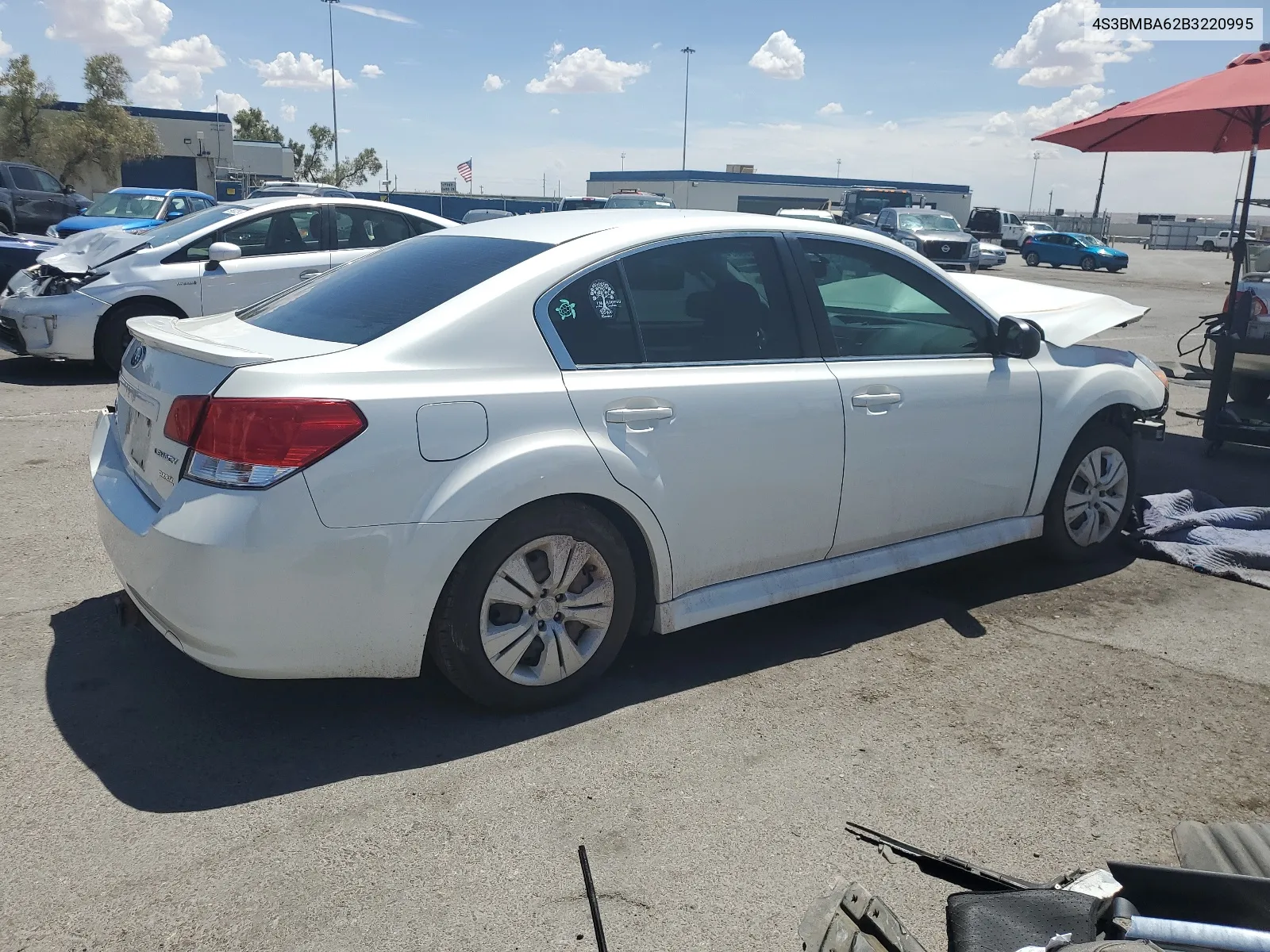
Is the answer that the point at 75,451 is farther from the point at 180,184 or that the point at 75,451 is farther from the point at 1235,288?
the point at 180,184

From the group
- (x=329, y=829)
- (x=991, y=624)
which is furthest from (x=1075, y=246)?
(x=329, y=829)

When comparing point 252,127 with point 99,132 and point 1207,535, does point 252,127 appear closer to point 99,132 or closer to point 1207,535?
point 99,132

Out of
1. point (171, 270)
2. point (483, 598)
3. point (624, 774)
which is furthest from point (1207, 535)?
point (171, 270)

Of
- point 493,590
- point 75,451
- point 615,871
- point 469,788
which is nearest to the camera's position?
point 615,871

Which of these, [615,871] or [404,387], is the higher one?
[404,387]

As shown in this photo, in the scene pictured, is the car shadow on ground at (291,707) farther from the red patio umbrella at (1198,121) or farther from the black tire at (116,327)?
the black tire at (116,327)

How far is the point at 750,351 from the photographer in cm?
Answer: 392

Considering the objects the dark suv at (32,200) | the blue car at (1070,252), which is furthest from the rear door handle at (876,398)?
the blue car at (1070,252)

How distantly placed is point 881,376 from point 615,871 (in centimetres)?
227

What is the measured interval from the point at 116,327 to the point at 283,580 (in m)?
7.41

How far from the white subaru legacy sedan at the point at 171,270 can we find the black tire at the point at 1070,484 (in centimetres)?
651

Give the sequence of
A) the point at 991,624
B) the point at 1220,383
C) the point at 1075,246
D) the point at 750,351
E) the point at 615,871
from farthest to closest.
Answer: the point at 1075,246, the point at 1220,383, the point at 991,624, the point at 750,351, the point at 615,871

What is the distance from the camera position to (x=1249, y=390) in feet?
24.9

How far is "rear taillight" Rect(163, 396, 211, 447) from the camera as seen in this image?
3.07 meters
